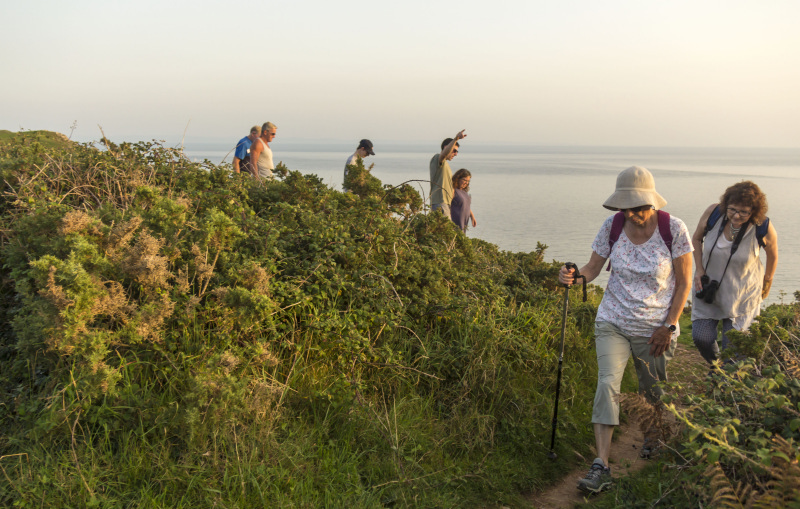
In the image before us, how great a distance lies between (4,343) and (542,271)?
20.8ft

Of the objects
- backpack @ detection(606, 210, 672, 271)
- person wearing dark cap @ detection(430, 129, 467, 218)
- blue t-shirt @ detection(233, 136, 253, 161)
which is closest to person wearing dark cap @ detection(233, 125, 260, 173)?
blue t-shirt @ detection(233, 136, 253, 161)

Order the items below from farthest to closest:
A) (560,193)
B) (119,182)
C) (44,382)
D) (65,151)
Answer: (560,193)
(65,151)
(119,182)
(44,382)

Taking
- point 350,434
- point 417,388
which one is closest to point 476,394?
point 417,388

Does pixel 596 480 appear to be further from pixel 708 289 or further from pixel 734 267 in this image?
pixel 734 267

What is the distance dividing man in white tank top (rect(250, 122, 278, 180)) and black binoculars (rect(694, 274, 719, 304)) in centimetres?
671

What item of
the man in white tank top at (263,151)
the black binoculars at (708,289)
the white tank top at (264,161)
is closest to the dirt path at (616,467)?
the black binoculars at (708,289)

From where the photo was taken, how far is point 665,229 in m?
4.59

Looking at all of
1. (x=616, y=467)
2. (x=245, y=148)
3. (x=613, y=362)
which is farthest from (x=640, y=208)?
(x=245, y=148)

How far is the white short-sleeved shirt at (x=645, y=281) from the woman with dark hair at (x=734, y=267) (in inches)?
42.3

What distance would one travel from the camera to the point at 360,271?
5516mm

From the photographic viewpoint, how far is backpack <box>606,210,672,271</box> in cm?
459

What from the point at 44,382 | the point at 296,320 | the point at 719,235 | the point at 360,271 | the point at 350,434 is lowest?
the point at 350,434

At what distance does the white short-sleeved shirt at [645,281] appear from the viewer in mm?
4562

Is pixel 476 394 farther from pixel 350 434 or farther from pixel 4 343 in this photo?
pixel 4 343
